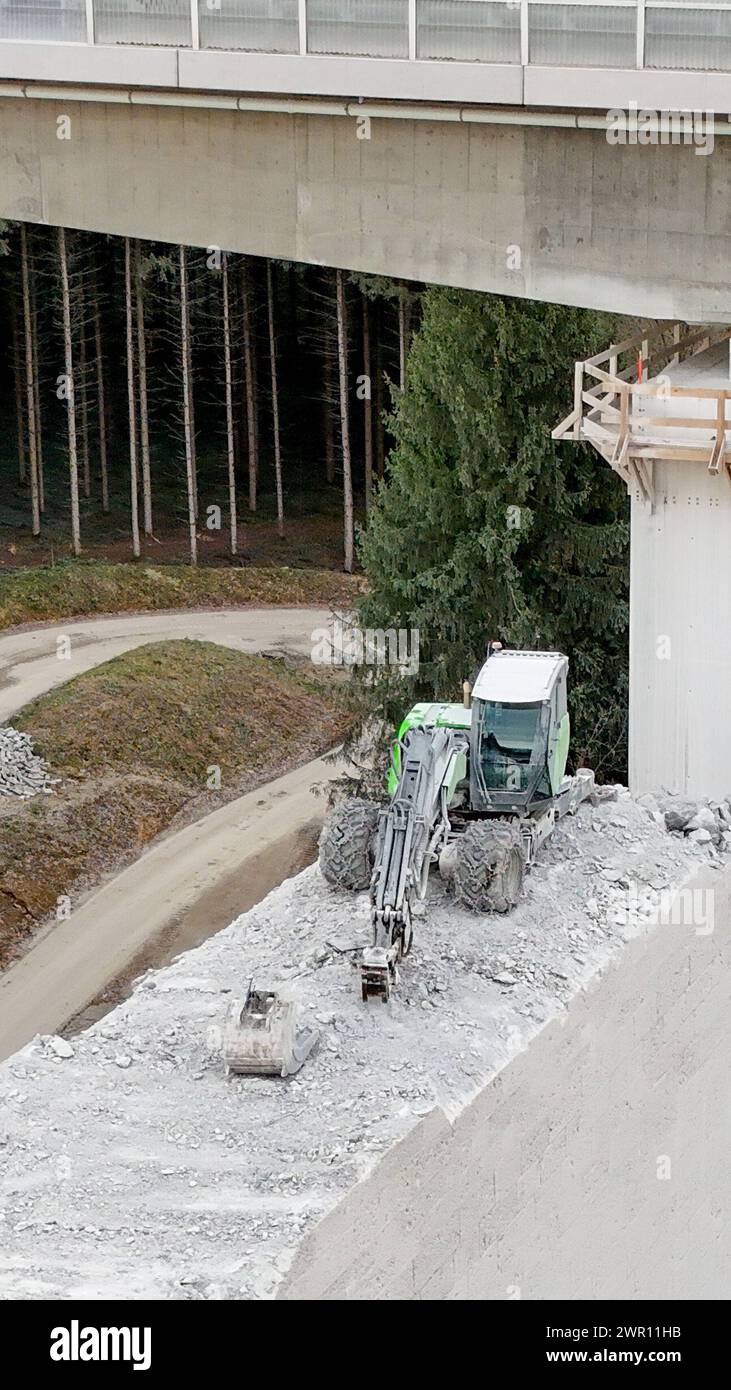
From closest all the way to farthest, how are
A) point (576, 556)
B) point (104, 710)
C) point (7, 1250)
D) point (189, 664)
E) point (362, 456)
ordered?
point (7, 1250)
point (576, 556)
point (104, 710)
point (189, 664)
point (362, 456)

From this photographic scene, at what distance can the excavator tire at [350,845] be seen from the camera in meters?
22.8

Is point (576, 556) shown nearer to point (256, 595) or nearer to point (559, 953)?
point (559, 953)

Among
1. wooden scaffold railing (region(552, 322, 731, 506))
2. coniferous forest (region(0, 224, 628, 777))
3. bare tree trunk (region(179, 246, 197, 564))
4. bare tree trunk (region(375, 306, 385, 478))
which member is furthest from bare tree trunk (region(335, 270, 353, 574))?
wooden scaffold railing (region(552, 322, 731, 506))

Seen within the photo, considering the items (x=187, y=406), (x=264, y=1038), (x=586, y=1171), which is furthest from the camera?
(x=187, y=406)

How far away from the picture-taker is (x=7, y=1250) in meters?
17.1

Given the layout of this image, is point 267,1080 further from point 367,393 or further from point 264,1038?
point 367,393

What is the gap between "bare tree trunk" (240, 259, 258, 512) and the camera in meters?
57.0

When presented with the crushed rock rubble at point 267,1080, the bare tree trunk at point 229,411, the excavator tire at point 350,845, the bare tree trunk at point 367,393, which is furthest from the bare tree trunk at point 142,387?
the excavator tire at point 350,845

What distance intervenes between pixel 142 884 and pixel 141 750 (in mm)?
6056

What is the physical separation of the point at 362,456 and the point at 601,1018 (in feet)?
137

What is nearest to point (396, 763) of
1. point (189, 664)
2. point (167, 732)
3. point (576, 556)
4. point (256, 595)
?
point (576, 556)
